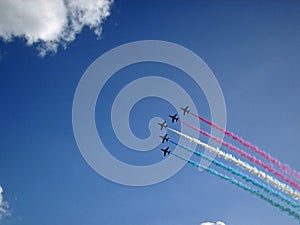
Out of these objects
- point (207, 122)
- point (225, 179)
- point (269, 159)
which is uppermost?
point (207, 122)

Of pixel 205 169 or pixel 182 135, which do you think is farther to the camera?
pixel 182 135

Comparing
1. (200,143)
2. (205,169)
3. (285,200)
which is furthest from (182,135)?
(285,200)

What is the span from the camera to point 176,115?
98438mm

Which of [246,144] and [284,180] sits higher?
[246,144]

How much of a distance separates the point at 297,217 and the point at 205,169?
19.9m

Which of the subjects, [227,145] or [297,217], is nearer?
[297,217]

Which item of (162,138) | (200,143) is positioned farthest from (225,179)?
(162,138)

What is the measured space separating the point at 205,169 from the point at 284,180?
51.2ft

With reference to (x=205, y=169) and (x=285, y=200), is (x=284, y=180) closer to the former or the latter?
(x=285, y=200)

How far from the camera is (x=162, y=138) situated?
318 feet

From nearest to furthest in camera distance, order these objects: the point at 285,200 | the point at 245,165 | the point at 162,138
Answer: the point at 285,200 → the point at 245,165 → the point at 162,138

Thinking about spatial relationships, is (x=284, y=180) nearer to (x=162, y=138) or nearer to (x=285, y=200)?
(x=285, y=200)

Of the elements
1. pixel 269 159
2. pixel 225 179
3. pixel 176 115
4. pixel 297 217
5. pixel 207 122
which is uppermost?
pixel 176 115

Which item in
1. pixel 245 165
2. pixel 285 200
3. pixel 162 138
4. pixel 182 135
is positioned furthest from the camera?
pixel 162 138
